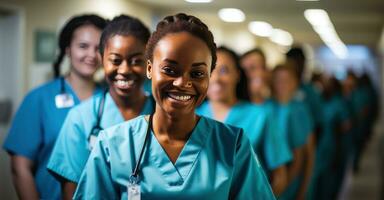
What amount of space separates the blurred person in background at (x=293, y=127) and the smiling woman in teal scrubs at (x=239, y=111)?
469 mm

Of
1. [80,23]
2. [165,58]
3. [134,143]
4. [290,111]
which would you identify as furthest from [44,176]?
[290,111]

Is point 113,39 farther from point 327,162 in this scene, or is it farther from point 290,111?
point 327,162

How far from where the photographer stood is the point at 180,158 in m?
1.42

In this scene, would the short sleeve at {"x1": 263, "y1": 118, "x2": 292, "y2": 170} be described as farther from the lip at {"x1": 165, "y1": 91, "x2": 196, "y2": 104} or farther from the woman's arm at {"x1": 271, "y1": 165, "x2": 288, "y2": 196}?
the lip at {"x1": 165, "y1": 91, "x2": 196, "y2": 104}

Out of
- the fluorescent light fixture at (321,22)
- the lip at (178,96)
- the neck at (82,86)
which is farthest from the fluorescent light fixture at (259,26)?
the lip at (178,96)

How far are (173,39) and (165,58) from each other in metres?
0.05

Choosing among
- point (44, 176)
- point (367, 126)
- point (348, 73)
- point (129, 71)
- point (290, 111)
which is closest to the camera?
point (129, 71)

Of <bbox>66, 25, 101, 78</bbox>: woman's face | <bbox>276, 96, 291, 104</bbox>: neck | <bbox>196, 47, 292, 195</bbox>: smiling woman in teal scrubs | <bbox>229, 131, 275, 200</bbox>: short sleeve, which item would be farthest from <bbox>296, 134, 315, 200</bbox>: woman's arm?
<bbox>229, 131, 275, 200</bbox>: short sleeve

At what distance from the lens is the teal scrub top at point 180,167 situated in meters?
1.37

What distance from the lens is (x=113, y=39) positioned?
1.76m

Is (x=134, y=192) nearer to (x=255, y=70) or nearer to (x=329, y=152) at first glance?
(x=255, y=70)

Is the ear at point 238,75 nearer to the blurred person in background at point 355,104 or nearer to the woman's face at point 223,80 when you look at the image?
the woman's face at point 223,80

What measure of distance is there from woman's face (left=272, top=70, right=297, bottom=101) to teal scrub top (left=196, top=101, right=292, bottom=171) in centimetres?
76

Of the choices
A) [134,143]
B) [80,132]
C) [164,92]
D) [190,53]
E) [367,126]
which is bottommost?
[367,126]
